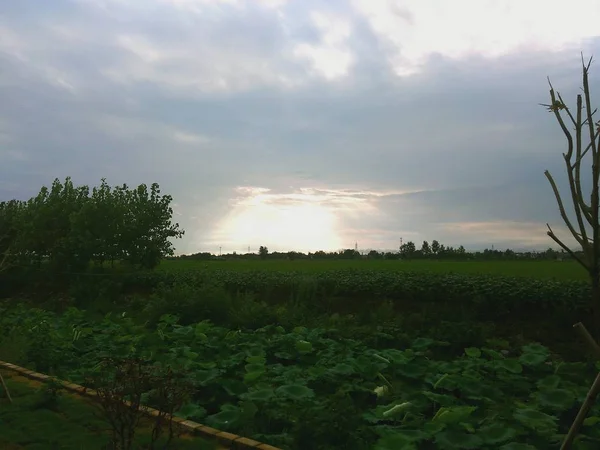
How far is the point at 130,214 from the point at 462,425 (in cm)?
1518

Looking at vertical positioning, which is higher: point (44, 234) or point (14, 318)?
point (44, 234)

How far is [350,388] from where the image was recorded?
4879 millimetres

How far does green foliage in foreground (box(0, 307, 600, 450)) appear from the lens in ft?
12.4

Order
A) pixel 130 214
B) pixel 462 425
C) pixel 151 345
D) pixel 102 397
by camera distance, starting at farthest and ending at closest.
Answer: pixel 130 214 < pixel 151 345 < pixel 462 425 < pixel 102 397

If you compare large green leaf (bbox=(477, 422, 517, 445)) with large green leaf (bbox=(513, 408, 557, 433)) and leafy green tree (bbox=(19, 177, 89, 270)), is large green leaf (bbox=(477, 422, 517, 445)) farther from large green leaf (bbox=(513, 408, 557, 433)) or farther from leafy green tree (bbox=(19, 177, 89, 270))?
leafy green tree (bbox=(19, 177, 89, 270))

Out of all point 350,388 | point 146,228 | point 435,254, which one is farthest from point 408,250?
point 350,388

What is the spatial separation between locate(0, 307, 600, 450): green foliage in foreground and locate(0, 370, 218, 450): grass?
2.05 feet

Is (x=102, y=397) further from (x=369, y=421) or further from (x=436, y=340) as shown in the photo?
(x=436, y=340)

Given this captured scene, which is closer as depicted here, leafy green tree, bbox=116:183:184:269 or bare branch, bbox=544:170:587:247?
bare branch, bbox=544:170:587:247

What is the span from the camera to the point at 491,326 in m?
8.46

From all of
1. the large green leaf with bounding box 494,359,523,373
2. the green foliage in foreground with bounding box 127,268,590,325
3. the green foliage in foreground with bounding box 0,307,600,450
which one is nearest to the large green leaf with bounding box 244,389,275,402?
the green foliage in foreground with bounding box 0,307,600,450

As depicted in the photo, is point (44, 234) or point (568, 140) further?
point (44, 234)

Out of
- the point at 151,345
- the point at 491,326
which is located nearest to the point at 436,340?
the point at 491,326

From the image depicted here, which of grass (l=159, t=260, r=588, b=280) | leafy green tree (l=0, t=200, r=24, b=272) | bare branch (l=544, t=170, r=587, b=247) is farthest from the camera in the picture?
leafy green tree (l=0, t=200, r=24, b=272)
